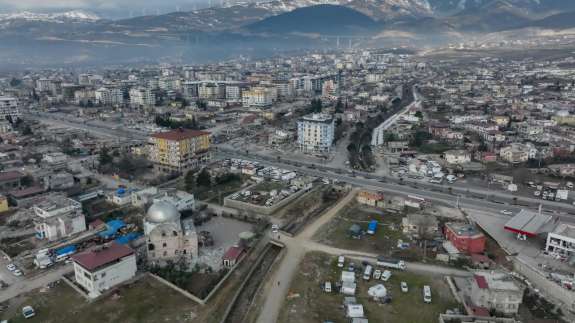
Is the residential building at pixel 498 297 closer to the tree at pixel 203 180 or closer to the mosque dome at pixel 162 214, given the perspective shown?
the mosque dome at pixel 162 214

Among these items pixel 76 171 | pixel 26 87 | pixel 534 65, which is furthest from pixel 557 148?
pixel 26 87

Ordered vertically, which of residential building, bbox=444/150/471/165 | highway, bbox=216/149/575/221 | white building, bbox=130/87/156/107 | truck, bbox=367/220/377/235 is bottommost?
truck, bbox=367/220/377/235

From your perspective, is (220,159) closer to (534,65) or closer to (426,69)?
(426,69)

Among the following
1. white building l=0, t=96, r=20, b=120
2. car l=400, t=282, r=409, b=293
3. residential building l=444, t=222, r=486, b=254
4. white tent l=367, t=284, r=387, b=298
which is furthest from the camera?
white building l=0, t=96, r=20, b=120

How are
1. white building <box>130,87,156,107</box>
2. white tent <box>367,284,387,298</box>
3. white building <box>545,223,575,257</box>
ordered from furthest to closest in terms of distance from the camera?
white building <box>130,87,156,107</box> < white building <box>545,223,575,257</box> < white tent <box>367,284,387,298</box>

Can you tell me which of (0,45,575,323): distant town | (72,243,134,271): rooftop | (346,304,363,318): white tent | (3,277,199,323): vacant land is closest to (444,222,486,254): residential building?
(0,45,575,323): distant town

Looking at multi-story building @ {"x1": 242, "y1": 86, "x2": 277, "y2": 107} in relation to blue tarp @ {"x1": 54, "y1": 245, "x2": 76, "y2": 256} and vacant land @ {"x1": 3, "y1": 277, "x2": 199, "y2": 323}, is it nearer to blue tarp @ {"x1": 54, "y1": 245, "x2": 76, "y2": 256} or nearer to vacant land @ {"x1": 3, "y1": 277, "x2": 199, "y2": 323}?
blue tarp @ {"x1": 54, "y1": 245, "x2": 76, "y2": 256}

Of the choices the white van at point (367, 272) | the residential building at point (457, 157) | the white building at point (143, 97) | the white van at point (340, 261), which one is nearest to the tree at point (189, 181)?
the white van at point (340, 261)
